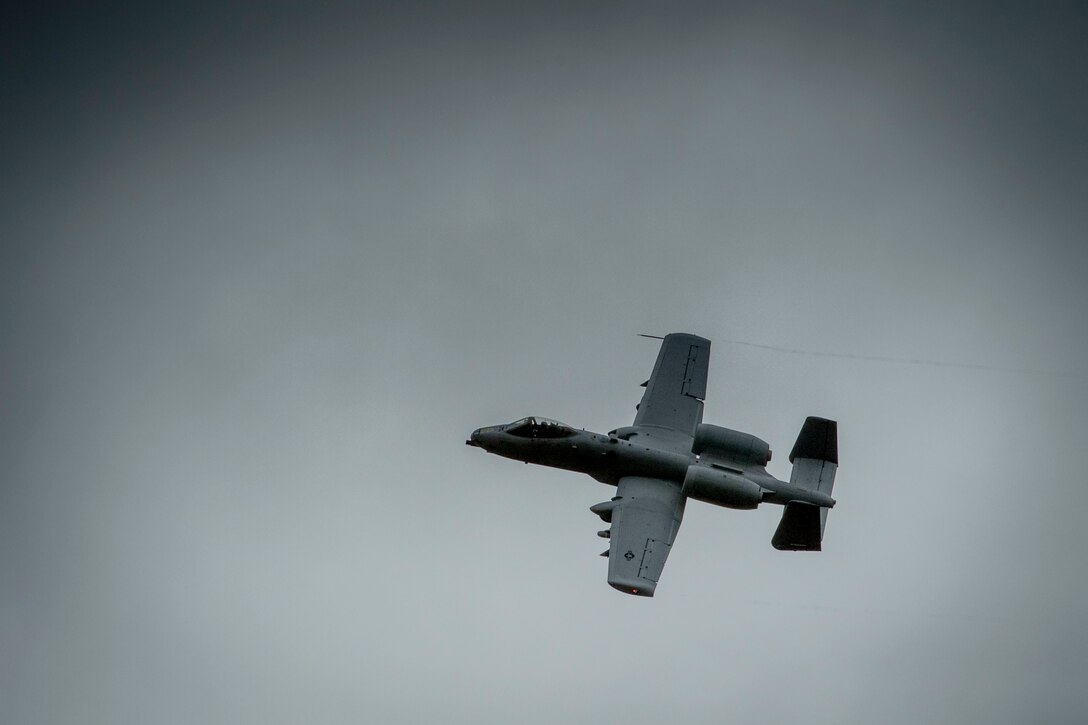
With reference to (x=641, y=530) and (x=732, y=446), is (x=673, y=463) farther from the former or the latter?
(x=641, y=530)

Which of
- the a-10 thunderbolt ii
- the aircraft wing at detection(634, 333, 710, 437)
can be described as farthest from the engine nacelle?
the aircraft wing at detection(634, 333, 710, 437)

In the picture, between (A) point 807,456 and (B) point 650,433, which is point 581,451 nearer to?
(B) point 650,433

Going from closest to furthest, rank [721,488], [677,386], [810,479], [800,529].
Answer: [721,488] → [800,529] → [810,479] → [677,386]

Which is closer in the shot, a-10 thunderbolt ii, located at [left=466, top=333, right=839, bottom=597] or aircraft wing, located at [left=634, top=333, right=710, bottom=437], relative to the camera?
a-10 thunderbolt ii, located at [left=466, top=333, right=839, bottom=597]

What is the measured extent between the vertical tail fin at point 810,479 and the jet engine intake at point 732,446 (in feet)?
5.59

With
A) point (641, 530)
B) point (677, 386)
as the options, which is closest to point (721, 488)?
point (641, 530)

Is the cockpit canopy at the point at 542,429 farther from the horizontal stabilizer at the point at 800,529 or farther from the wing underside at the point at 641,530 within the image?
the horizontal stabilizer at the point at 800,529

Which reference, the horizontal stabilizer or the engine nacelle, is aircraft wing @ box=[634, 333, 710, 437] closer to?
the engine nacelle

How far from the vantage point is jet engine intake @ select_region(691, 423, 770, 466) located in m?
54.6

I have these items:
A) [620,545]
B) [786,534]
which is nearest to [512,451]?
[620,545]

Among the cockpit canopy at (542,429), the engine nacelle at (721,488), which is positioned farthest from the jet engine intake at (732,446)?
the cockpit canopy at (542,429)

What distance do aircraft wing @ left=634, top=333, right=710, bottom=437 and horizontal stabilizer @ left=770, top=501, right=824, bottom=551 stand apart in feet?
19.4

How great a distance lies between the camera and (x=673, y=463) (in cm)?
5303

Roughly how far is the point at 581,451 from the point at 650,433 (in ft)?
11.7
